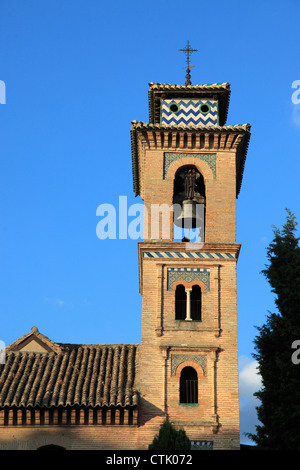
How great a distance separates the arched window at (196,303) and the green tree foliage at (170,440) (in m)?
4.70

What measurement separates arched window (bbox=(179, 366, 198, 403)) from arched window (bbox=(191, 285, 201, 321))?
1816 millimetres

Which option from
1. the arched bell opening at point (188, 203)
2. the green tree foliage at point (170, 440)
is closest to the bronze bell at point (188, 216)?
the arched bell opening at point (188, 203)

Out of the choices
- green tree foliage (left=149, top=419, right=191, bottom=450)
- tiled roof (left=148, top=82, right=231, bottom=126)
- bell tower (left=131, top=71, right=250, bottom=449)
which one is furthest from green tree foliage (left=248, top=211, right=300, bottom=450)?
tiled roof (left=148, top=82, right=231, bottom=126)

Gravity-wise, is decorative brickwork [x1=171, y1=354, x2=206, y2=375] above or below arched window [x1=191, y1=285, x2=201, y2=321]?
below

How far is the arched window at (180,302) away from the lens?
26.9 metres

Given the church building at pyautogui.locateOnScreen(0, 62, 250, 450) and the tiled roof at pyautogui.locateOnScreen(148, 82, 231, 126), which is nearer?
the church building at pyautogui.locateOnScreen(0, 62, 250, 450)

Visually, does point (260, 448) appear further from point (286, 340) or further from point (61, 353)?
point (61, 353)

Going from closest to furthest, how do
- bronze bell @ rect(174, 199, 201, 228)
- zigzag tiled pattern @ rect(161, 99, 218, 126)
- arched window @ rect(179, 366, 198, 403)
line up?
arched window @ rect(179, 366, 198, 403) < bronze bell @ rect(174, 199, 201, 228) < zigzag tiled pattern @ rect(161, 99, 218, 126)

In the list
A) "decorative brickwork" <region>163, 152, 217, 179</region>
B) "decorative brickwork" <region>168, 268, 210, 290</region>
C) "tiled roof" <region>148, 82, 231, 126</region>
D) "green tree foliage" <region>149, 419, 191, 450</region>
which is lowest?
"green tree foliage" <region>149, 419, 191, 450</region>

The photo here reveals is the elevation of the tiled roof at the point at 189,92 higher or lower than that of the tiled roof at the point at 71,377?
higher

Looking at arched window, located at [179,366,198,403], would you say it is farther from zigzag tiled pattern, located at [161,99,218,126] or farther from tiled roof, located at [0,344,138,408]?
zigzag tiled pattern, located at [161,99,218,126]

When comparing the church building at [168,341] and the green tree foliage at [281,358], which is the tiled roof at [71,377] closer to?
the church building at [168,341]

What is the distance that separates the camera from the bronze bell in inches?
1105

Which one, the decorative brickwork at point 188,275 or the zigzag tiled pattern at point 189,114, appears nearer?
the decorative brickwork at point 188,275
